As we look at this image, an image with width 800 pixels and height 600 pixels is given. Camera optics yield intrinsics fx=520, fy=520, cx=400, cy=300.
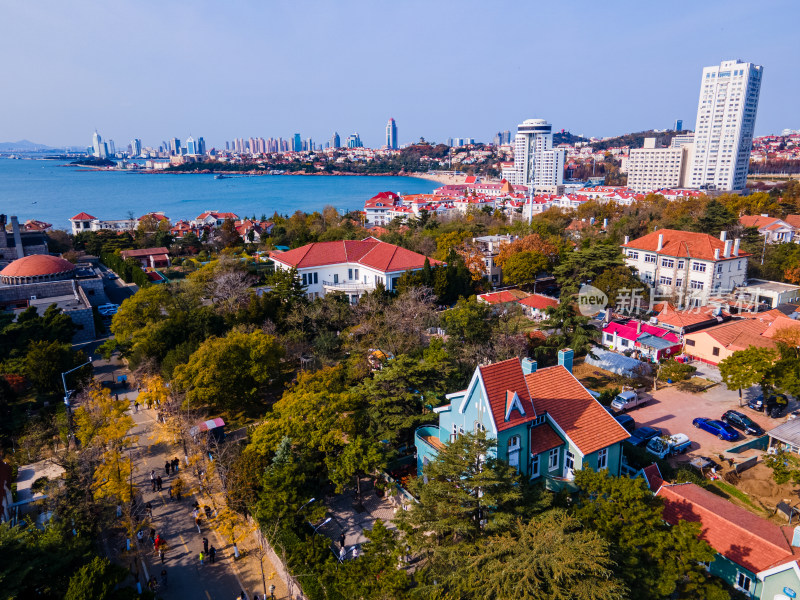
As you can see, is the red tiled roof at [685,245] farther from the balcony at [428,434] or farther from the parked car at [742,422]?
the balcony at [428,434]

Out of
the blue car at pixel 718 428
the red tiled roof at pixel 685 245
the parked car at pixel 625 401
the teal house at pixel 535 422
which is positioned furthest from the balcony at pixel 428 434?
the red tiled roof at pixel 685 245

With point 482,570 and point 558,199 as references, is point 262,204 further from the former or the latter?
point 482,570

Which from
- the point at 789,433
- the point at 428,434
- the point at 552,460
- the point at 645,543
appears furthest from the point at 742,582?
the point at 428,434

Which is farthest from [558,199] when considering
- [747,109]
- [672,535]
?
[672,535]

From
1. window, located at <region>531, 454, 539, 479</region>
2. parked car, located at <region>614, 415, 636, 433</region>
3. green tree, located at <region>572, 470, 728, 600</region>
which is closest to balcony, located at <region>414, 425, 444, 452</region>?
window, located at <region>531, 454, 539, 479</region>

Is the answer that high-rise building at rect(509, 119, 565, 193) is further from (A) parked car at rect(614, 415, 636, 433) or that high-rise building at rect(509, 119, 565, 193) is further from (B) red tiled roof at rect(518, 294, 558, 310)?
(A) parked car at rect(614, 415, 636, 433)
